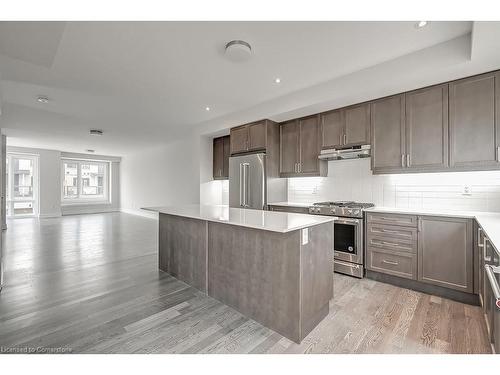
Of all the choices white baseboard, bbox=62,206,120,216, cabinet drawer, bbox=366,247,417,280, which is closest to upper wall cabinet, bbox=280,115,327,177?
cabinet drawer, bbox=366,247,417,280

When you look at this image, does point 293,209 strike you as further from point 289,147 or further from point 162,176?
point 162,176

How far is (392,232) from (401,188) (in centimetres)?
79

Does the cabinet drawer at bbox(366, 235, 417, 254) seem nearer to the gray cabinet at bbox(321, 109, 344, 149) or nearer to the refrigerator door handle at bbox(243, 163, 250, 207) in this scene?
the gray cabinet at bbox(321, 109, 344, 149)

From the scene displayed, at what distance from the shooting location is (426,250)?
8.34 ft

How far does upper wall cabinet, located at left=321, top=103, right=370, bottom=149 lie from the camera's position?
317 centimetres

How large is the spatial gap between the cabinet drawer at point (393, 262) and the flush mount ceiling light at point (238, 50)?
2.76 m

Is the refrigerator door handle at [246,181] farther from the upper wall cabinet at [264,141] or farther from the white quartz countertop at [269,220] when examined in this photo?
the white quartz countertop at [269,220]

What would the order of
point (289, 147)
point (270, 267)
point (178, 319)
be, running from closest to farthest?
1. point (270, 267)
2. point (178, 319)
3. point (289, 147)

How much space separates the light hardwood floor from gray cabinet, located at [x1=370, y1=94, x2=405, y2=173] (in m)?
1.55

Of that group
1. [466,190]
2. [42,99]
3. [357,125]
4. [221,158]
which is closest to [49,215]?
[42,99]

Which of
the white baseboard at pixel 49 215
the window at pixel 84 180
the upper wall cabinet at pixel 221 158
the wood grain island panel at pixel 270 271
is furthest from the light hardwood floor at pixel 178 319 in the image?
the window at pixel 84 180

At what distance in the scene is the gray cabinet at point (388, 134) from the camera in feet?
9.45
